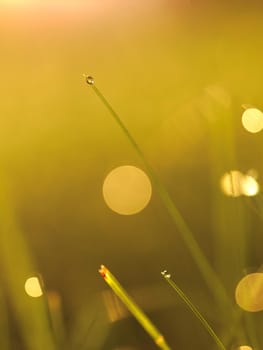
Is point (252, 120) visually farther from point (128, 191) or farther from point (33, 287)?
point (33, 287)

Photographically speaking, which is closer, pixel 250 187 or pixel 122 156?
pixel 250 187

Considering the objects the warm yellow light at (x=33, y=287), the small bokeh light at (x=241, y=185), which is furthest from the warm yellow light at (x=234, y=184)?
the warm yellow light at (x=33, y=287)

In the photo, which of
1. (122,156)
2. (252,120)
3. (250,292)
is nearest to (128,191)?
(122,156)

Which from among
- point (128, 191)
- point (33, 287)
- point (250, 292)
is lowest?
point (250, 292)

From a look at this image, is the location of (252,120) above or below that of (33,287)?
above

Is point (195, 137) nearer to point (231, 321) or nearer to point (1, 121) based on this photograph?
point (1, 121)

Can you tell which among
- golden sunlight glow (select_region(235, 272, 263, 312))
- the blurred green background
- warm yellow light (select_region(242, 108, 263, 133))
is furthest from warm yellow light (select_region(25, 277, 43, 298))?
warm yellow light (select_region(242, 108, 263, 133))
